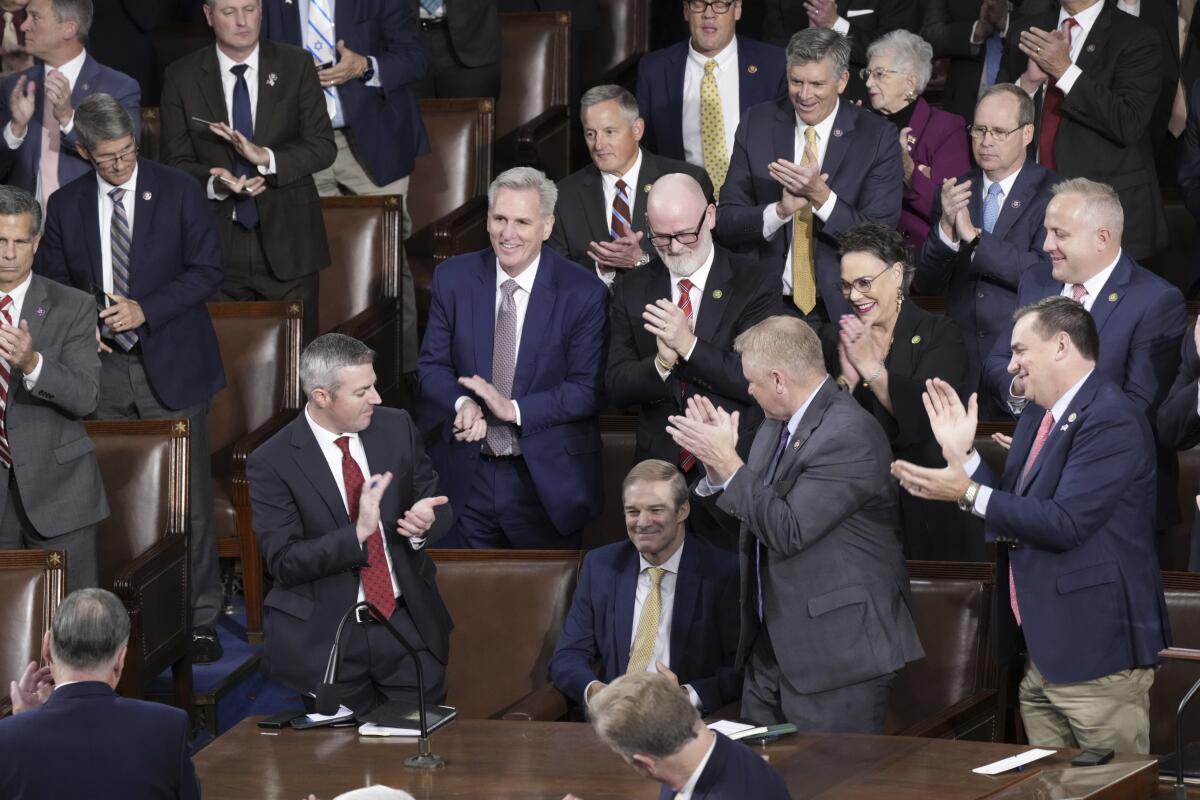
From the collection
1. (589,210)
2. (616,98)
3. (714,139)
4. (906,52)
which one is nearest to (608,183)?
(589,210)

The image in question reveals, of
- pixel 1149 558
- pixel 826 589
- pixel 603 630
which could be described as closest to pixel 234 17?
pixel 603 630

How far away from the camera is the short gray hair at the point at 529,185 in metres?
4.79

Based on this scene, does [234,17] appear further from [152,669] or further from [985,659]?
[985,659]

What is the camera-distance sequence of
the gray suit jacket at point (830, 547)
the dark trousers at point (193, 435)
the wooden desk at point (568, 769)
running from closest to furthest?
the wooden desk at point (568, 769) < the gray suit jacket at point (830, 547) < the dark trousers at point (193, 435)

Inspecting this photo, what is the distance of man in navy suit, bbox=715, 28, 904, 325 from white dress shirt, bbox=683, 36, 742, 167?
2.22 feet

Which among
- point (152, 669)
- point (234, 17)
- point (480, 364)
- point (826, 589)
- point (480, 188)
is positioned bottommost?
point (152, 669)

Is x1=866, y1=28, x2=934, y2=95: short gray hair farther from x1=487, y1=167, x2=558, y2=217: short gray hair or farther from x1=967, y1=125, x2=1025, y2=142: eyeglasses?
x1=487, y1=167, x2=558, y2=217: short gray hair

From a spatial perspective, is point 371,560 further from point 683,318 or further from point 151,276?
point 151,276

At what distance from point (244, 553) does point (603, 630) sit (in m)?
1.56

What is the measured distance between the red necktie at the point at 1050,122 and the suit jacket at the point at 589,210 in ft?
3.86

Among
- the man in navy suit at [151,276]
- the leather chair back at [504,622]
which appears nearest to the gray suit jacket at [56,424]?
the man in navy suit at [151,276]

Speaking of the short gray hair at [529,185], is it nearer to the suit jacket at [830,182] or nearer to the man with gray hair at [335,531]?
the suit jacket at [830,182]

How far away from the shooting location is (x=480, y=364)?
16.0ft

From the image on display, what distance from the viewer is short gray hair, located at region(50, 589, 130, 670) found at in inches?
127
